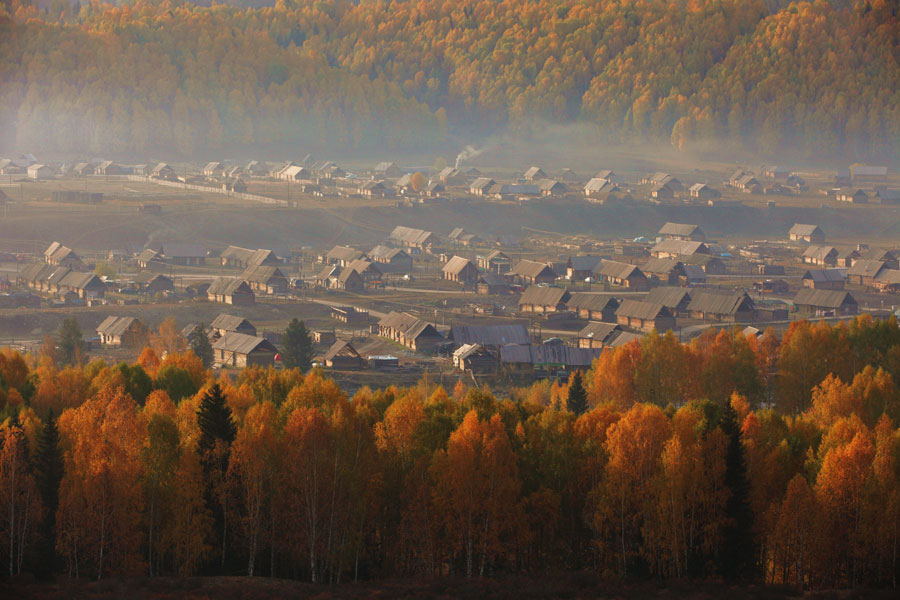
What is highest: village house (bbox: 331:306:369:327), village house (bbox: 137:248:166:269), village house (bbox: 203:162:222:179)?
village house (bbox: 203:162:222:179)

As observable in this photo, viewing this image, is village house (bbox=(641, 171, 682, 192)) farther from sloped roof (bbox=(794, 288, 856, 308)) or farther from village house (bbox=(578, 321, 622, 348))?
village house (bbox=(578, 321, 622, 348))

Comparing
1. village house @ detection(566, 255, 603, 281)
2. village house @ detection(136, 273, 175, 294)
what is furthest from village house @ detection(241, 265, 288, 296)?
village house @ detection(566, 255, 603, 281)

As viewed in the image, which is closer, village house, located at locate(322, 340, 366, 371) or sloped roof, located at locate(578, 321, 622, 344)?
village house, located at locate(322, 340, 366, 371)

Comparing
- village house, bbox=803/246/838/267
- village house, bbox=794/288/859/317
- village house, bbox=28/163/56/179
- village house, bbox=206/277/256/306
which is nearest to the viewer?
village house, bbox=206/277/256/306

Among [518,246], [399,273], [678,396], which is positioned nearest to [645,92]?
[518,246]

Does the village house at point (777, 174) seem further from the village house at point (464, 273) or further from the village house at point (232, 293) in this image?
the village house at point (232, 293)

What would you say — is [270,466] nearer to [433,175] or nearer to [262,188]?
[262,188]

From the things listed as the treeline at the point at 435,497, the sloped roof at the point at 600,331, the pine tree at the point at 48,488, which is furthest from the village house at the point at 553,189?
the pine tree at the point at 48,488
